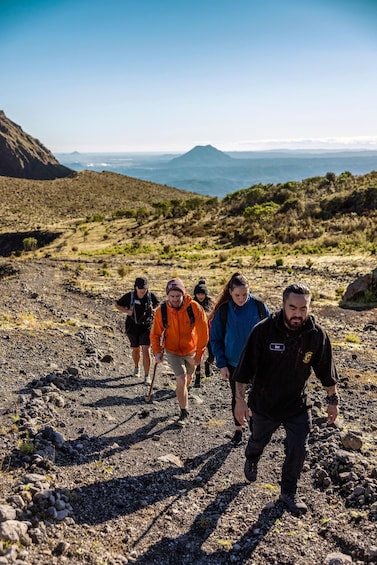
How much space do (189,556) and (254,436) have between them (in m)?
1.13

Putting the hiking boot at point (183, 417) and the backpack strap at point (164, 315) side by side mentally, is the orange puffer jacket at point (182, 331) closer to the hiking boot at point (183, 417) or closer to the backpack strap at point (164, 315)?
the backpack strap at point (164, 315)

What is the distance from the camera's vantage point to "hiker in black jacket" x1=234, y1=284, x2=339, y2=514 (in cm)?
383

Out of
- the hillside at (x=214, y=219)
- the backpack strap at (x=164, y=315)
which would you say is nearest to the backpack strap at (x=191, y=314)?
the backpack strap at (x=164, y=315)

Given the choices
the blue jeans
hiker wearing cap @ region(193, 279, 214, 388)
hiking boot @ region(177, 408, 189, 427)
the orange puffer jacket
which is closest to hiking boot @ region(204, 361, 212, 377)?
hiker wearing cap @ region(193, 279, 214, 388)

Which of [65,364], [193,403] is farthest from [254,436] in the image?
[65,364]

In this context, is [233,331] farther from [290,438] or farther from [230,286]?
[290,438]

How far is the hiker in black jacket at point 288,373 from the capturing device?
3.83m

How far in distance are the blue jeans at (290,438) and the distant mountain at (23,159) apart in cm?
11896

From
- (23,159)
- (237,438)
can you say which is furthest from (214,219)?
(23,159)

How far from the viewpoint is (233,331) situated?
5219 millimetres

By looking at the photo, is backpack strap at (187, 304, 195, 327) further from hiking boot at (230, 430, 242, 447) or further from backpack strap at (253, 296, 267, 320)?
hiking boot at (230, 430, 242, 447)

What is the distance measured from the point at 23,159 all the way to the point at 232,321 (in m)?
124

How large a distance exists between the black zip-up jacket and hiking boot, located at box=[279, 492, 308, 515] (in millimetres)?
797

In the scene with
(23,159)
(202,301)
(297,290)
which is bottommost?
(202,301)
